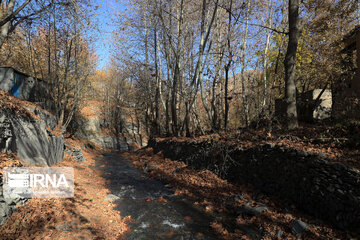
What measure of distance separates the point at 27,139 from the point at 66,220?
3.69 metres

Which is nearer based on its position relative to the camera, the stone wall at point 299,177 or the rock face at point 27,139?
the stone wall at point 299,177

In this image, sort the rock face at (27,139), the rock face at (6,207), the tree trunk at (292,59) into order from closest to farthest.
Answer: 1. the rock face at (6,207)
2. the rock face at (27,139)
3. the tree trunk at (292,59)

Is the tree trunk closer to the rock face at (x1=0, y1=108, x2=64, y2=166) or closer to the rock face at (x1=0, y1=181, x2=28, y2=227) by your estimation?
the rock face at (x1=0, y1=181, x2=28, y2=227)

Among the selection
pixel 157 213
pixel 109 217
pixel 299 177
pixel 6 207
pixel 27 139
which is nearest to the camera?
pixel 6 207

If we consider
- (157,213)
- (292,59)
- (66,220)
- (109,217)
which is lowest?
(157,213)

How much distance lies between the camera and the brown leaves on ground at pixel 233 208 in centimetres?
396

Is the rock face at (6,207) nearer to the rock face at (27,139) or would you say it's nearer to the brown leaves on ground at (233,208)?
the rock face at (27,139)

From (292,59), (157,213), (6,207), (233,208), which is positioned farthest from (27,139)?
(292,59)

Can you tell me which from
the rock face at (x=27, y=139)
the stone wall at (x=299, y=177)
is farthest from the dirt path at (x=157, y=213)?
the rock face at (x=27, y=139)

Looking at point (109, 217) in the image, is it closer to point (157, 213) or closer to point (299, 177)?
point (157, 213)

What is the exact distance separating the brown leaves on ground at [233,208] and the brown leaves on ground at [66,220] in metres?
2.50

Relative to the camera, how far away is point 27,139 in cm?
630

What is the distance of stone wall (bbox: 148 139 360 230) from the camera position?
147 inches

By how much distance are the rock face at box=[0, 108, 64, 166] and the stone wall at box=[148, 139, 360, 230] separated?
671 cm
